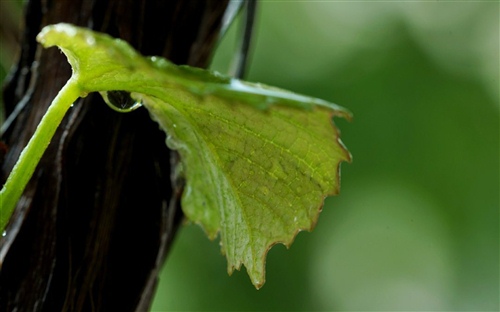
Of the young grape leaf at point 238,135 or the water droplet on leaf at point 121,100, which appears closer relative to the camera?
the young grape leaf at point 238,135

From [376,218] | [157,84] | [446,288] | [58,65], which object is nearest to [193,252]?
[376,218]

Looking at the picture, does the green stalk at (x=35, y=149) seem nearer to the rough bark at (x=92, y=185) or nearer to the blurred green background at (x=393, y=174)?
the rough bark at (x=92, y=185)

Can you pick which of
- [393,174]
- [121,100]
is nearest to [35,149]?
[121,100]

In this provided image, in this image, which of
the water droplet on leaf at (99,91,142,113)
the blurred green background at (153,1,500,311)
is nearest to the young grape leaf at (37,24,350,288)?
the water droplet on leaf at (99,91,142,113)

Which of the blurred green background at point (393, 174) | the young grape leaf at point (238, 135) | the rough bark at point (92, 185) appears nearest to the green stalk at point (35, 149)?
the young grape leaf at point (238, 135)

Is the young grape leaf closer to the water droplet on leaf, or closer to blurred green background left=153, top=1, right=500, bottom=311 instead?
the water droplet on leaf

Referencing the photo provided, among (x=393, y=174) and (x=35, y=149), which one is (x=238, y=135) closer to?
(x=35, y=149)

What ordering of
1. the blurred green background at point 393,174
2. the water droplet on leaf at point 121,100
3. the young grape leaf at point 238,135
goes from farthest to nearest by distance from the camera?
the blurred green background at point 393,174 < the water droplet on leaf at point 121,100 < the young grape leaf at point 238,135
